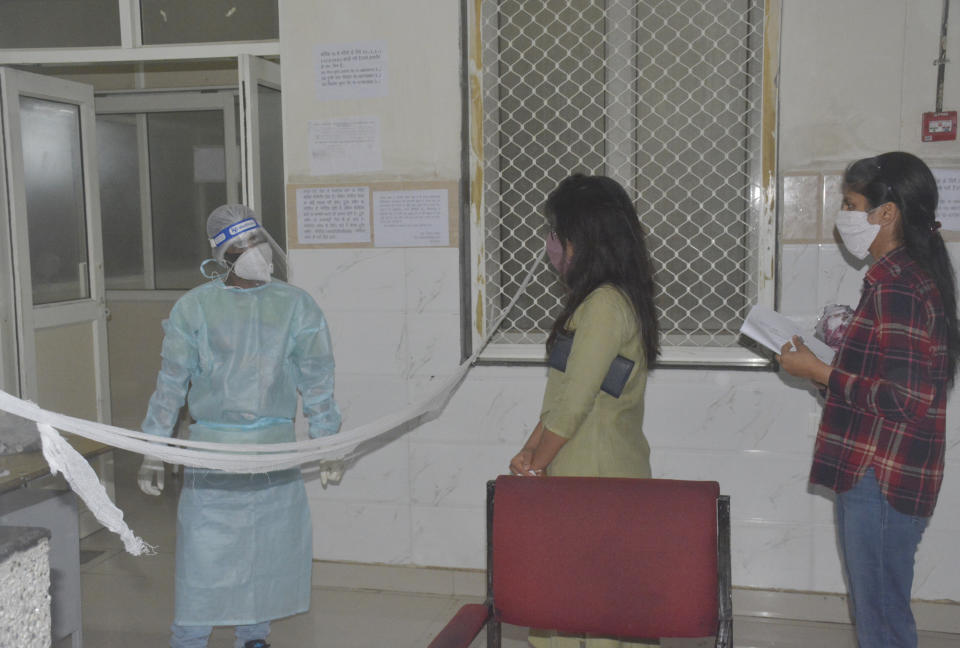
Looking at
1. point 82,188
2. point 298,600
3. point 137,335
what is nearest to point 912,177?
point 298,600

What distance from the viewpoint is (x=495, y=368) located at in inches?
121

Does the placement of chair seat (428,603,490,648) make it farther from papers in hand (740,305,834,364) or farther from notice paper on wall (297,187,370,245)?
notice paper on wall (297,187,370,245)

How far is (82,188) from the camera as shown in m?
3.92

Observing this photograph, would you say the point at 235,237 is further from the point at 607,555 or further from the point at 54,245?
the point at 54,245

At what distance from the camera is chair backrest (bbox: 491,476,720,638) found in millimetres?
1681

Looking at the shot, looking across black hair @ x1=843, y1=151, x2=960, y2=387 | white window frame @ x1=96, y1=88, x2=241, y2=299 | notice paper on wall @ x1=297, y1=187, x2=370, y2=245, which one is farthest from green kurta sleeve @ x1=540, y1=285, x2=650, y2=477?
white window frame @ x1=96, y1=88, x2=241, y2=299

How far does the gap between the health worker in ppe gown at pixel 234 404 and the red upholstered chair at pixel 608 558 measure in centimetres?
93

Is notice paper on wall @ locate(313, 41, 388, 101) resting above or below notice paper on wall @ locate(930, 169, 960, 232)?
above

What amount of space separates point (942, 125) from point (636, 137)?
3.29 ft

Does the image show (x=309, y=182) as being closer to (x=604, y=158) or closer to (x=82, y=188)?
(x=604, y=158)

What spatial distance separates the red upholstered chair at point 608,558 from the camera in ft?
5.50

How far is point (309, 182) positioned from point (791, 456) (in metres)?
1.91

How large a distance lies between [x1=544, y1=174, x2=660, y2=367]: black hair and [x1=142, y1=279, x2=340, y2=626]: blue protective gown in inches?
34.0

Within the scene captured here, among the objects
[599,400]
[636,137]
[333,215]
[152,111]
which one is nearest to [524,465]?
[599,400]
